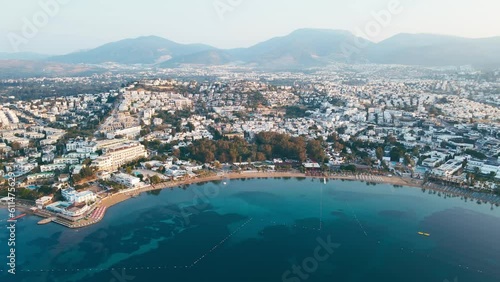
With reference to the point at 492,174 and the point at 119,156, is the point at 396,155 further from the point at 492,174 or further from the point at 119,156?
the point at 119,156

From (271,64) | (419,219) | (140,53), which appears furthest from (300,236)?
(140,53)

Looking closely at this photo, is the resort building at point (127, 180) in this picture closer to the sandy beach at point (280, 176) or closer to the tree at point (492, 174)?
the sandy beach at point (280, 176)

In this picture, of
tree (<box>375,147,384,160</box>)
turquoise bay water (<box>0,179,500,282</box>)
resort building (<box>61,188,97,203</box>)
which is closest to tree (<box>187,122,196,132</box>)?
turquoise bay water (<box>0,179,500,282</box>)

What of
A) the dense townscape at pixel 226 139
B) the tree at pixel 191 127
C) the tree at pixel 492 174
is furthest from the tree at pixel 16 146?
the tree at pixel 492 174

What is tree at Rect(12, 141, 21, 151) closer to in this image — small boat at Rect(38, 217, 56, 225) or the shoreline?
the shoreline

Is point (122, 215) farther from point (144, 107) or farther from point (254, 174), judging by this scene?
point (144, 107)

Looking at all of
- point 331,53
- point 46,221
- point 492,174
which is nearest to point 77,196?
point 46,221

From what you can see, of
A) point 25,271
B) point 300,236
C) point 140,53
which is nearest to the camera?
point 25,271
